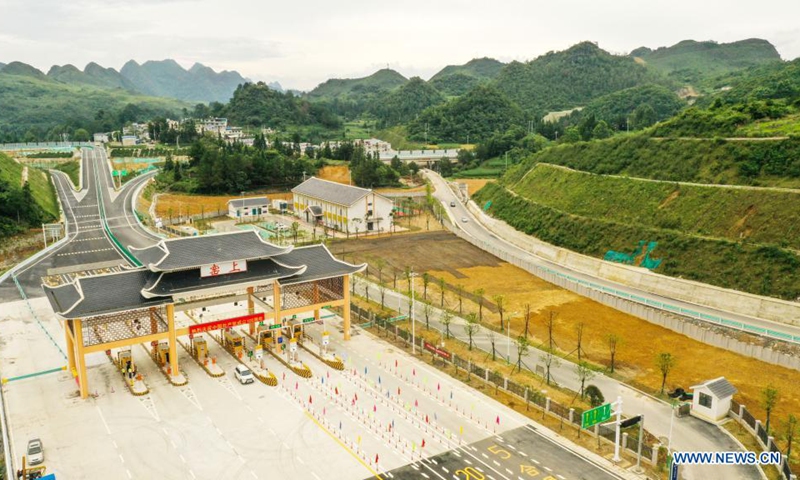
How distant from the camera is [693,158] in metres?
70.8

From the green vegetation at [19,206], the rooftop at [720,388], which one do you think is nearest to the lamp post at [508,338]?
the rooftop at [720,388]

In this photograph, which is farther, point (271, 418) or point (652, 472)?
point (271, 418)

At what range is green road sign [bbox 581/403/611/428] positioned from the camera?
97.2 feet

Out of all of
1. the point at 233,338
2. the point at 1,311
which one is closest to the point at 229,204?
the point at 1,311

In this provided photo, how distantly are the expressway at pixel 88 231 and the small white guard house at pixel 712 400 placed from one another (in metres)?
57.6

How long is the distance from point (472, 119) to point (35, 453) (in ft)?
511

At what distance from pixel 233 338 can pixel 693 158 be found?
187 ft

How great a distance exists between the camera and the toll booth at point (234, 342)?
4306cm

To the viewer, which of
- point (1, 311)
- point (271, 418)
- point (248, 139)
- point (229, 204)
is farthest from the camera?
point (248, 139)

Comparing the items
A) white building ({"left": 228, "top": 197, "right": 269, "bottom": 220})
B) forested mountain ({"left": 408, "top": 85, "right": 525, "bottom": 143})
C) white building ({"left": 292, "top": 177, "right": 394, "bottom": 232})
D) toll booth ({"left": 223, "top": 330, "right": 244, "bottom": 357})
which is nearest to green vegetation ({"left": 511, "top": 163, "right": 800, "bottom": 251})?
white building ({"left": 292, "top": 177, "right": 394, "bottom": 232})

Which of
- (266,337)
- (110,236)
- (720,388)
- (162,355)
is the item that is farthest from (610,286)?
(110,236)

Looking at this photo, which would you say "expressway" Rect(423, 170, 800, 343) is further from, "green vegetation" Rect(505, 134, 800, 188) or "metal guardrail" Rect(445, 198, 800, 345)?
"green vegetation" Rect(505, 134, 800, 188)

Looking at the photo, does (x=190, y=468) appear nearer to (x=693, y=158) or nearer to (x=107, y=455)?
(x=107, y=455)

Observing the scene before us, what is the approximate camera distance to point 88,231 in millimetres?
83750
